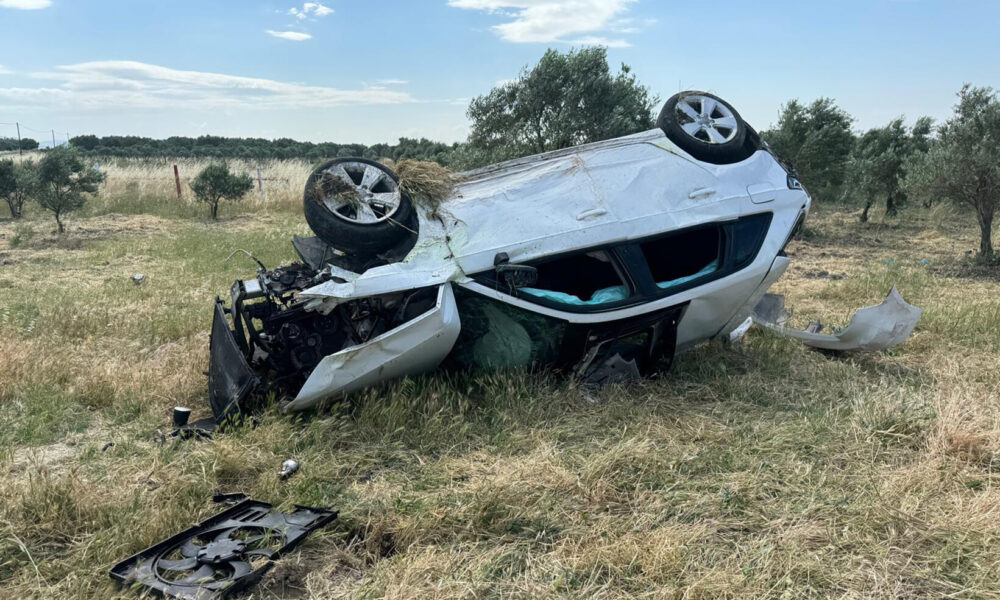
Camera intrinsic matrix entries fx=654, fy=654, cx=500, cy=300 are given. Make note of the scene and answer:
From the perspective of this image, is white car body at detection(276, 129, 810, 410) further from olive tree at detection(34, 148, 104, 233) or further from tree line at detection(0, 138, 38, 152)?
tree line at detection(0, 138, 38, 152)

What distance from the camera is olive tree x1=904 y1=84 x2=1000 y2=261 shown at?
391 inches

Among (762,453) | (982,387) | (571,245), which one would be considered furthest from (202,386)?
(982,387)

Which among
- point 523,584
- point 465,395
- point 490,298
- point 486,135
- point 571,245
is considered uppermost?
point 486,135

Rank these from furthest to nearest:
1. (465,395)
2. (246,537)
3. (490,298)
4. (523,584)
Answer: (465,395)
(490,298)
(246,537)
(523,584)

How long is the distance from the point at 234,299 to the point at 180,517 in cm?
143

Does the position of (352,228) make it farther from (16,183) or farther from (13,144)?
(13,144)

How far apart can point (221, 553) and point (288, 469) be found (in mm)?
782

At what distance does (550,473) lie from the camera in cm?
342

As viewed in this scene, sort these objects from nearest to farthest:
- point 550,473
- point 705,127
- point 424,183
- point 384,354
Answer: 1. point 550,473
2. point 384,354
3. point 424,183
4. point 705,127

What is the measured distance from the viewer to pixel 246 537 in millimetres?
2877

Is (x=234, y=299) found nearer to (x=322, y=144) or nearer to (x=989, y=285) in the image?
(x=989, y=285)

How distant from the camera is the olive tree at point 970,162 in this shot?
9922 millimetres

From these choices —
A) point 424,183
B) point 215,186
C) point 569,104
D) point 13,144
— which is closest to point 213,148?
point 13,144

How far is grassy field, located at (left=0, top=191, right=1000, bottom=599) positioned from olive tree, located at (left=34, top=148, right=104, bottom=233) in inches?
331
